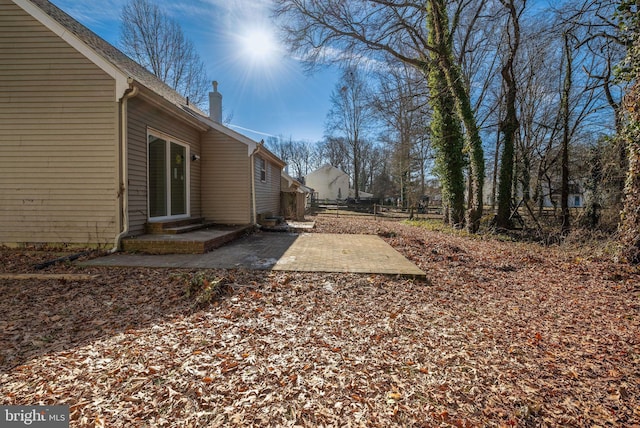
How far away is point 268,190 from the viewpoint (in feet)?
40.5

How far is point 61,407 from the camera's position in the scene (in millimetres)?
1872

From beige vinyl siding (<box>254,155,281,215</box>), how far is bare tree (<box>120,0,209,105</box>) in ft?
34.2

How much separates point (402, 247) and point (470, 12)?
11006mm

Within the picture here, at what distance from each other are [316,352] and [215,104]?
41.9 ft

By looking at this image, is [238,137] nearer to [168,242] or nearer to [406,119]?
[168,242]

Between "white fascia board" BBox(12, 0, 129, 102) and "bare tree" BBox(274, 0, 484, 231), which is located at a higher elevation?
"bare tree" BBox(274, 0, 484, 231)

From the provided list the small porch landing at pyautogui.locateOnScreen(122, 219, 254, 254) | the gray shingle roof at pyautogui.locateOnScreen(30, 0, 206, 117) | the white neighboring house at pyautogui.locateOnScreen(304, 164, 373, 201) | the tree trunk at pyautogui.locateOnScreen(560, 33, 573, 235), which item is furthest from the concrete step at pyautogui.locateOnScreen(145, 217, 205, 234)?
the white neighboring house at pyautogui.locateOnScreen(304, 164, 373, 201)

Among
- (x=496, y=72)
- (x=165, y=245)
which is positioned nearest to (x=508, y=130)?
(x=496, y=72)

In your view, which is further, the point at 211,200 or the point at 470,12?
the point at 470,12

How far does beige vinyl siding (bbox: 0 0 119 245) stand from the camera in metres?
5.72

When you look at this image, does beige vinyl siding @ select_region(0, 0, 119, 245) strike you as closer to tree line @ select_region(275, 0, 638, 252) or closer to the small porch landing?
the small porch landing

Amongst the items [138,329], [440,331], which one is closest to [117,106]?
[138,329]

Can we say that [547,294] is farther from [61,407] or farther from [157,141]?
[157,141]

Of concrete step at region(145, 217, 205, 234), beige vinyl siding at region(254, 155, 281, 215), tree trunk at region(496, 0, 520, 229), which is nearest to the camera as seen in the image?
concrete step at region(145, 217, 205, 234)
